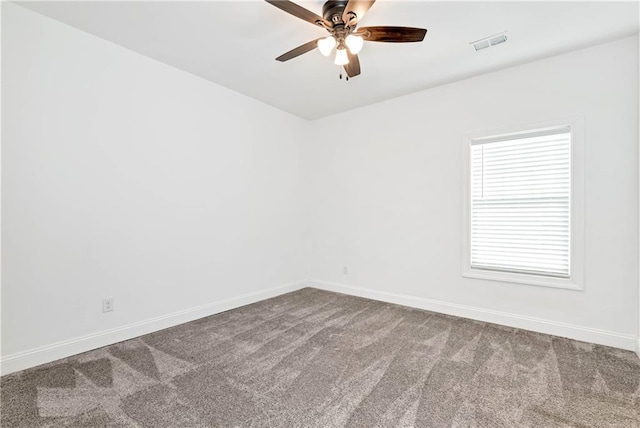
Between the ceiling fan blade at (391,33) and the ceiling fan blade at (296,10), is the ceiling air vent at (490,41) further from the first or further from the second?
the ceiling fan blade at (296,10)

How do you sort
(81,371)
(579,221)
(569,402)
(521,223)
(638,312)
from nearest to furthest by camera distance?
(569,402)
(81,371)
(638,312)
(579,221)
(521,223)

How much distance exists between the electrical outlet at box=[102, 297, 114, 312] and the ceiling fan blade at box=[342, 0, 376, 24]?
3073 millimetres

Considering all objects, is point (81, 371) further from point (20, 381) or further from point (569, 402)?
point (569, 402)

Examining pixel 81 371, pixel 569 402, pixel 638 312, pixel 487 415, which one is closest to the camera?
pixel 487 415

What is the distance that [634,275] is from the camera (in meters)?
2.59

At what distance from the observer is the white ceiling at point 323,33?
7.41ft

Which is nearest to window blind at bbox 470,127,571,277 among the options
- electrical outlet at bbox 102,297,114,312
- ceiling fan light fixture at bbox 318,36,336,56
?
ceiling fan light fixture at bbox 318,36,336,56

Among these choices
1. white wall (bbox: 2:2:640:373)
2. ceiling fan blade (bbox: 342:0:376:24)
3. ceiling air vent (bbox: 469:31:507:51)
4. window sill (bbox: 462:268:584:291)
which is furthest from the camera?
window sill (bbox: 462:268:584:291)

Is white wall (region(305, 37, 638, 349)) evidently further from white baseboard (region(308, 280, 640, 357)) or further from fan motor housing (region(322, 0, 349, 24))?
fan motor housing (region(322, 0, 349, 24))

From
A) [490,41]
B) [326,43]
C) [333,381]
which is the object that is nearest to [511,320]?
[333,381]

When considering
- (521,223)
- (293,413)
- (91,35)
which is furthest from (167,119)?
(521,223)

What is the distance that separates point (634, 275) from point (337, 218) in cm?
325

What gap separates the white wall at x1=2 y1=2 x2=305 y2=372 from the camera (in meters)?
2.29

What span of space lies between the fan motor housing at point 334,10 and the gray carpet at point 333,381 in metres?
2.55
